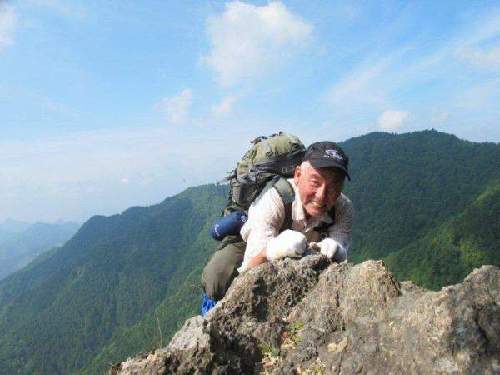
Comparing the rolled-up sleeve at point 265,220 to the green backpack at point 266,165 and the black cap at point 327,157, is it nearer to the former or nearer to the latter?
the green backpack at point 266,165

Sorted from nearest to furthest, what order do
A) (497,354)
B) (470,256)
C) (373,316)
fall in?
(497,354) → (373,316) → (470,256)

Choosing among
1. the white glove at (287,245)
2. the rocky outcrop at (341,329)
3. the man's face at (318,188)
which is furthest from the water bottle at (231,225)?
the rocky outcrop at (341,329)

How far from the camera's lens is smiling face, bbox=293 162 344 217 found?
4727mm

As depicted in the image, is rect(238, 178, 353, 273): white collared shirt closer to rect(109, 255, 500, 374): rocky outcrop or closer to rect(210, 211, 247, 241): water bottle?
rect(109, 255, 500, 374): rocky outcrop

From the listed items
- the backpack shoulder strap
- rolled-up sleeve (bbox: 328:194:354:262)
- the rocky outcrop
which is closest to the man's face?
the backpack shoulder strap

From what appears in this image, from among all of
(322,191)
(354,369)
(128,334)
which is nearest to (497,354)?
(354,369)

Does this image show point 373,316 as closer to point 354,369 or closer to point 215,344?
point 354,369

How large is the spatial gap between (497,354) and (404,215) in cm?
20290

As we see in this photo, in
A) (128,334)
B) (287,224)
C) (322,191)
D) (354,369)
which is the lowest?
(128,334)

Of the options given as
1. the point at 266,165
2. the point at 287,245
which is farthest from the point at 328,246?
the point at 266,165

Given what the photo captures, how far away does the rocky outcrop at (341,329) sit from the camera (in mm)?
3039

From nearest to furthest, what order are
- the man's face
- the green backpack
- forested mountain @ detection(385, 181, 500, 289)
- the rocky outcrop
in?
the rocky outcrop
the man's face
the green backpack
forested mountain @ detection(385, 181, 500, 289)

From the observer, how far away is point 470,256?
383 feet

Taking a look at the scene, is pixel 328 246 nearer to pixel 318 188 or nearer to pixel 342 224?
pixel 342 224
